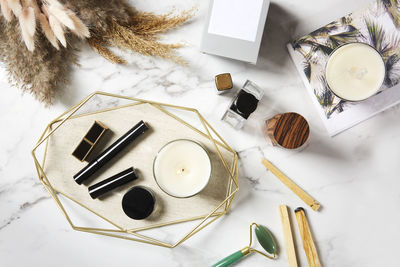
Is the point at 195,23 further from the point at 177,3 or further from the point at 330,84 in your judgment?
the point at 330,84

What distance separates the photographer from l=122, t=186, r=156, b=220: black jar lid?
0.59m

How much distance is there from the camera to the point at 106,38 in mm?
633

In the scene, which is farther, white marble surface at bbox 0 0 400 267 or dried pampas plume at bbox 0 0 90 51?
white marble surface at bbox 0 0 400 267

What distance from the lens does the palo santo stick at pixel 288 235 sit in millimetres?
641

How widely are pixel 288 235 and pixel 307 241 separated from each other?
0.04 m

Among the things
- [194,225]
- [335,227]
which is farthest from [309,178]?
[194,225]

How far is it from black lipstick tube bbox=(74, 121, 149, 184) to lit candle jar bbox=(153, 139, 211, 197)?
3.1 inches

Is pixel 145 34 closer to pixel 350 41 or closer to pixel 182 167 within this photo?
pixel 182 167

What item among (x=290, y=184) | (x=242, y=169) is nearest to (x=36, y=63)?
(x=242, y=169)

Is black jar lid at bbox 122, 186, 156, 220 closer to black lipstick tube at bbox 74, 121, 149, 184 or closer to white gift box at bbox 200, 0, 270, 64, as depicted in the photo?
black lipstick tube at bbox 74, 121, 149, 184

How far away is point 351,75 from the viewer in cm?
57

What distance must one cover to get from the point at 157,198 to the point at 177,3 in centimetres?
41

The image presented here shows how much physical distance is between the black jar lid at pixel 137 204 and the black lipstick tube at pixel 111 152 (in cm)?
8

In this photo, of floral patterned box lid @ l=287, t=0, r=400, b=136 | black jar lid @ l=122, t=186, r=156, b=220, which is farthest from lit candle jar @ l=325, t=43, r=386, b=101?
black jar lid @ l=122, t=186, r=156, b=220
